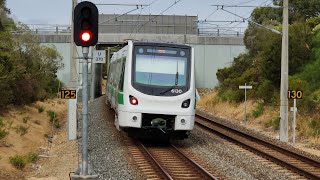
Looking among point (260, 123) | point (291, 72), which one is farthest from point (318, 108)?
point (291, 72)

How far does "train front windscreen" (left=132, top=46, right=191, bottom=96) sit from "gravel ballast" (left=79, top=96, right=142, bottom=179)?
2.20m

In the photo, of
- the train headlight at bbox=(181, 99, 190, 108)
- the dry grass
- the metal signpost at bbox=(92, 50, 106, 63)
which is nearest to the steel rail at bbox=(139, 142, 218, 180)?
the train headlight at bbox=(181, 99, 190, 108)

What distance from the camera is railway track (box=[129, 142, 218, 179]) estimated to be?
12.9 metres

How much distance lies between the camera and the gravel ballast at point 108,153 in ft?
43.4

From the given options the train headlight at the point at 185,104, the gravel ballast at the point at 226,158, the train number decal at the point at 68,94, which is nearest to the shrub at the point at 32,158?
the train number decal at the point at 68,94

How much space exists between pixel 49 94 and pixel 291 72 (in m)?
18.3

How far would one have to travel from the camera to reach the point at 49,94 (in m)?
41.1

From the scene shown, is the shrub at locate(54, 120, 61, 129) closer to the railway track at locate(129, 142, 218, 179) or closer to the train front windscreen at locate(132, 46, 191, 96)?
the railway track at locate(129, 142, 218, 179)

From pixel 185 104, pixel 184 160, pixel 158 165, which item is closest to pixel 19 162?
pixel 158 165

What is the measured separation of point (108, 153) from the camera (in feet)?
53.6

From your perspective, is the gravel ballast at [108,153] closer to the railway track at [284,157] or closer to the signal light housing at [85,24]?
the railway track at [284,157]

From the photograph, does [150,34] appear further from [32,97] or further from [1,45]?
[1,45]

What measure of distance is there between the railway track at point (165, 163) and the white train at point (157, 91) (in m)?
0.63

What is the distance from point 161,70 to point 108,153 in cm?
310
